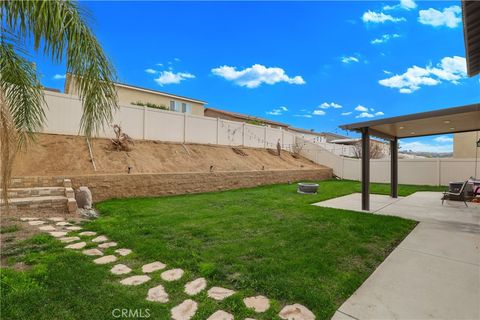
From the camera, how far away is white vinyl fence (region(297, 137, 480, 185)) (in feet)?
44.1

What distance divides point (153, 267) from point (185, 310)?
3.94ft

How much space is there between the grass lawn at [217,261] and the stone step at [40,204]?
1354 millimetres

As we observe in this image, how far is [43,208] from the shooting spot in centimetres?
628

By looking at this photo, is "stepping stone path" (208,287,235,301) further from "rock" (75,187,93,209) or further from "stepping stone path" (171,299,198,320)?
"rock" (75,187,93,209)

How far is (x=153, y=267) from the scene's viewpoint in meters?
3.36

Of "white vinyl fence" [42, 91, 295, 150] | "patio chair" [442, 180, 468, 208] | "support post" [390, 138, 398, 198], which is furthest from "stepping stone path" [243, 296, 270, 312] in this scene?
"white vinyl fence" [42, 91, 295, 150]

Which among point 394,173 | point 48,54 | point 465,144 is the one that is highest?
point 465,144

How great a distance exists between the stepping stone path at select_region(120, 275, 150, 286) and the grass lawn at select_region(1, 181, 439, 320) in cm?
11

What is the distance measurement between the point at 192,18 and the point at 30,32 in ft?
26.5

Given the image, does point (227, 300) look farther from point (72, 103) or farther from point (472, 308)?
point (72, 103)

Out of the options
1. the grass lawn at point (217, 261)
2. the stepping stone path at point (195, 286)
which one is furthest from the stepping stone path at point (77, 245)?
the stepping stone path at point (195, 286)

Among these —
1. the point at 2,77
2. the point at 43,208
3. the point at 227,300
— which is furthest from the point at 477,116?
the point at 43,208

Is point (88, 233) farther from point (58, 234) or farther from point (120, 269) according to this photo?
point (120, 269)

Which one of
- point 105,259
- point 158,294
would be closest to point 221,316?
point 158,294
